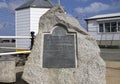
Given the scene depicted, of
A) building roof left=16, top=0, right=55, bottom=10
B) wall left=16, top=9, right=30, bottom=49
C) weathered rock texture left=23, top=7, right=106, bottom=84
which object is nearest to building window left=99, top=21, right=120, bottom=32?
building roof left=16, top=0, right=55, bottom=10

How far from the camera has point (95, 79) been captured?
7.46m

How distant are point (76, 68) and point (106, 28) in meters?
23.2

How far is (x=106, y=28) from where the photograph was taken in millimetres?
30109

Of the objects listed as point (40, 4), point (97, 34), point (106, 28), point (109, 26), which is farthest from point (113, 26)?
point (40, 4)

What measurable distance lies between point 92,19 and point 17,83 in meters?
A: 23.5

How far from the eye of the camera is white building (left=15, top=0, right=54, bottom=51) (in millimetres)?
16484

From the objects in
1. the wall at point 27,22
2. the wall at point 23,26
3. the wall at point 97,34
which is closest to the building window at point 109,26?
the wall at point 97,34

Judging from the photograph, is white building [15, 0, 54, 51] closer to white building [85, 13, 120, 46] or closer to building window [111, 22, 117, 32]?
white building [85, 13, 120, 46]

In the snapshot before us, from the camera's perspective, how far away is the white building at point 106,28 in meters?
28.8

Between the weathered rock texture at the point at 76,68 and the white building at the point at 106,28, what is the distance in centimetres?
2148

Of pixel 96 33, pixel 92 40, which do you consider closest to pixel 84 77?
pixel 92 40

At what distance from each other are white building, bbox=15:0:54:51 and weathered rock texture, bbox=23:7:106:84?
872cm

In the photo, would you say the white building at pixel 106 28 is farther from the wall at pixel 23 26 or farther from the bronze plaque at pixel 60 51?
the bronze plaque at pixel 60 51

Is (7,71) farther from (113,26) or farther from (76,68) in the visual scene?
(113,26)
